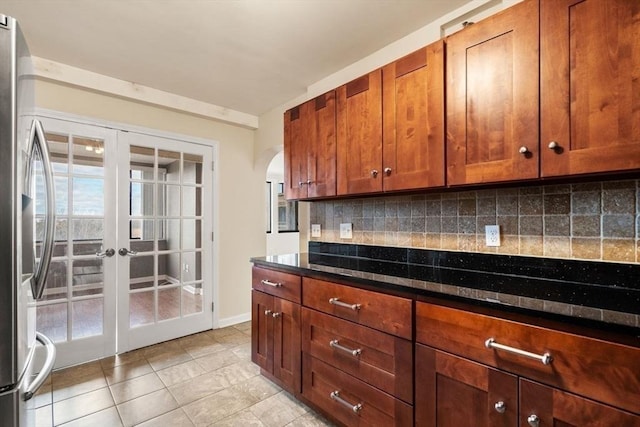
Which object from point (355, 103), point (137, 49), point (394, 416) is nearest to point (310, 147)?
point (355, 103)

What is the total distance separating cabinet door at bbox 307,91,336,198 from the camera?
2.03m

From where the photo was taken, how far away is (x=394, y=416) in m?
1.31

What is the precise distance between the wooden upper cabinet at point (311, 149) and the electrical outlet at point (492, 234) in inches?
37.2

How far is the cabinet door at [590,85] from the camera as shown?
102 cm

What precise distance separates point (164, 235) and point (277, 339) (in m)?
1.74

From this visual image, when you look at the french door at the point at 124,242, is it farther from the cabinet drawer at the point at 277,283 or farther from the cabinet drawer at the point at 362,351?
the cabinet drawer at the point at 362,351

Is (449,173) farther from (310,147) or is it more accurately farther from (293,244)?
(293,244)

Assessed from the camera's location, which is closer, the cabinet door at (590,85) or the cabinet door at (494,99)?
the cabinet door at (590,85)

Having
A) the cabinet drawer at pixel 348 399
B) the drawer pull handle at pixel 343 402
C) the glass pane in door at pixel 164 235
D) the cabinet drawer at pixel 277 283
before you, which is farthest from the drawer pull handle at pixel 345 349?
the glass pane in door at pixel 164 235

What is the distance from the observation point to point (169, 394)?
2045 mm

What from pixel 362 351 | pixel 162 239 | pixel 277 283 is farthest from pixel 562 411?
pixel 162 239

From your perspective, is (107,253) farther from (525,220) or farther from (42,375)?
(525,220)

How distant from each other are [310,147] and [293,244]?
14.7 feet

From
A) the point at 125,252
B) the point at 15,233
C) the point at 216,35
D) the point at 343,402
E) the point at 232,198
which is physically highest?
the point at 216,35
